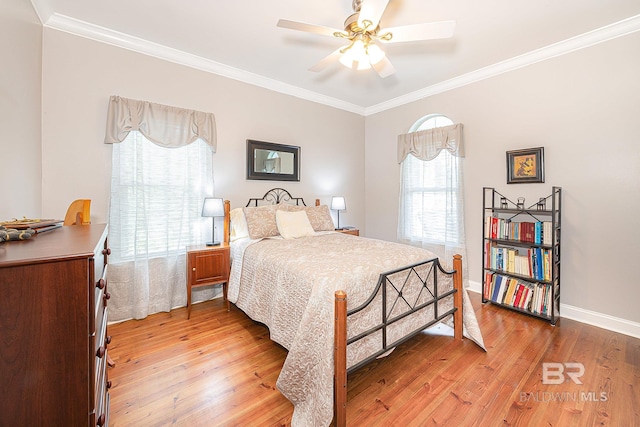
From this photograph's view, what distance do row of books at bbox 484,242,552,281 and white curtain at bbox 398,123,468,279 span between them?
0.49m

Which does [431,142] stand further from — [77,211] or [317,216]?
[77,211]

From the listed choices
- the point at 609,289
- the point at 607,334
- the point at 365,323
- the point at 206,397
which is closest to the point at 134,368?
the point at 206,397

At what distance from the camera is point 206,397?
1706 mm

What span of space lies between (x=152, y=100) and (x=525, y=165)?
13.8 feet

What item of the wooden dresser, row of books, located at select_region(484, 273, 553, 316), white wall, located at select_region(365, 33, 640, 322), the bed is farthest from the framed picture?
the wooden dresser

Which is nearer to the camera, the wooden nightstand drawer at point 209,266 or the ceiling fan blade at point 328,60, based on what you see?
the ceiling fan blade at point 328,60

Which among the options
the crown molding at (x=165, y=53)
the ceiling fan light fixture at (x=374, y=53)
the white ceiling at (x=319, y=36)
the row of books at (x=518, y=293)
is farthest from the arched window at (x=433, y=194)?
the ceiling fan light fixture at (x=374, y=53)

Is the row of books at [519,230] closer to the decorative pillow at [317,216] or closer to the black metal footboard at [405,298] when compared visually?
the black metal footboard at [405,298]

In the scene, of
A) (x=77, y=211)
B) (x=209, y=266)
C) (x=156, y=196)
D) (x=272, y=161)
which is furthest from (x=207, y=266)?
(x=272, y=161)

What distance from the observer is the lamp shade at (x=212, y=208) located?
2.95 m

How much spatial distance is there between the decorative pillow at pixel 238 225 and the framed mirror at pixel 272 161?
597 millimetres

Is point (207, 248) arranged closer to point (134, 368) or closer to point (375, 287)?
point (134, 368)

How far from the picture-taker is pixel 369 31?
1965 millimetres

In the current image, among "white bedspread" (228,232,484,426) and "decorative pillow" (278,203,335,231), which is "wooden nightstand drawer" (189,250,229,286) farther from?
"decorative pillow" (278,203,335,231)
